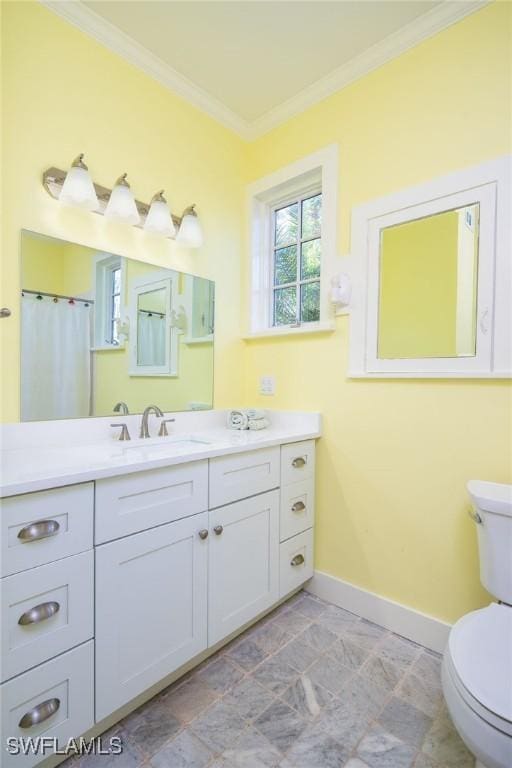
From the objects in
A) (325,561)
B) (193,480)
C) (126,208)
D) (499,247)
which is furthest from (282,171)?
(325,561)

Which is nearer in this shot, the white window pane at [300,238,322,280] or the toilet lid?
the toilet lid

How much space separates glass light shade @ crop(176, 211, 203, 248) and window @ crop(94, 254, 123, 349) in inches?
14.2

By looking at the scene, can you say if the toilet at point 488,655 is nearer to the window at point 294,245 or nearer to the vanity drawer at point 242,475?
the vanity drawer at point 242,475

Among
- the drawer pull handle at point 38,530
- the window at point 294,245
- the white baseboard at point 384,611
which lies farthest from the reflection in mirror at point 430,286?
the drawer pull handle at point 38,530

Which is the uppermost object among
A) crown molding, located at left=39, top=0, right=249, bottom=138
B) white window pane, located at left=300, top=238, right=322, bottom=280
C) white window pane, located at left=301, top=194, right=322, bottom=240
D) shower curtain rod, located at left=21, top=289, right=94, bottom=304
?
crown molding, located at left=39, top=0, right=249, bottom=138

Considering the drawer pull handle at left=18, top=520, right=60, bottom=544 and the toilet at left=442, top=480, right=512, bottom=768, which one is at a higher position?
the drawer pull handle at left=18, top=520, right=60, bottom=544

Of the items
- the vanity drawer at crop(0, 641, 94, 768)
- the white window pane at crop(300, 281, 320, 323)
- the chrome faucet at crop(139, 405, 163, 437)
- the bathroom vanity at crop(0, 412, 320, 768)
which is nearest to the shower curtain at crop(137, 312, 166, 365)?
the chrome faucet at crop(139, 405, 163, 437)

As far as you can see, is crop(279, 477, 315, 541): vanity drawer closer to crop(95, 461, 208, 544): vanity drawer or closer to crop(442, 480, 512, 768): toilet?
crop(95, 461, 208, 544): vanity drawer

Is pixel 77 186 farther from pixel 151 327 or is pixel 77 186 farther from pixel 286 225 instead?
pixel 286 225

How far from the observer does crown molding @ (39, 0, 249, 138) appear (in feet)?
4.66

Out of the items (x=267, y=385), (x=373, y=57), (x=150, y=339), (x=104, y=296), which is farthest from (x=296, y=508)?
(x=373, y=57)

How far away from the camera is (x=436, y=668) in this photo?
1393 mm

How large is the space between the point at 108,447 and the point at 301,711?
3.77 feet

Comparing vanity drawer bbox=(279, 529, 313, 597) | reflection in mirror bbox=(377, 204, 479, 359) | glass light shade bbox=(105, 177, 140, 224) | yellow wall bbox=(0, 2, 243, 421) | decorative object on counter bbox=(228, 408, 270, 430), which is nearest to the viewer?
yellow wall bbox=(0, 2, 243, 421)
